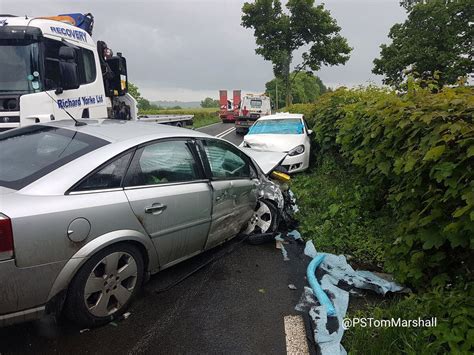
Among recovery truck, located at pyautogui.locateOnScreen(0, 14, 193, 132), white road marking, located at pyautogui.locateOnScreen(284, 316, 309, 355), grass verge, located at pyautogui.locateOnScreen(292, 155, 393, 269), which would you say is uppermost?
recovery truck, located at pyautogui.locateOnScreen(0, 14, 193, 132)

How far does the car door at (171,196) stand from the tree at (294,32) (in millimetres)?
27151

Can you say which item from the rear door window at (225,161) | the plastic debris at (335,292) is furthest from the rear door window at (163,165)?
the plastic debris at (335,292)

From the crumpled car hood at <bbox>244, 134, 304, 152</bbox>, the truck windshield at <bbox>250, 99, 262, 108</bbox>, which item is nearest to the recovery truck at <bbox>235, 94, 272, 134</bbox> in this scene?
the truck windshield at <bbox>250, 99, 262, 108</bbox>

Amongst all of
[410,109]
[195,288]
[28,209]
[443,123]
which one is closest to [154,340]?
[195,288]

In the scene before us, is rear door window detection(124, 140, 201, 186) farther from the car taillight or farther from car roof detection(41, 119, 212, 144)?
the car taillight

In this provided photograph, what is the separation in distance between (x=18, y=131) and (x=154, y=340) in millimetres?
2238

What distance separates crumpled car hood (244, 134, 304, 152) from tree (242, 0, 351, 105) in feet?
70.8

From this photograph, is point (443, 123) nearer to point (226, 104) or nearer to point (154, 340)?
point (154, 340)

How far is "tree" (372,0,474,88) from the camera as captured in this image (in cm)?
2844

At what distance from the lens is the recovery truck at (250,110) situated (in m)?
21.2

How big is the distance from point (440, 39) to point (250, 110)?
20145 mm

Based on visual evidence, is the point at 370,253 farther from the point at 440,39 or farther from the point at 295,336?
the point at 440,39

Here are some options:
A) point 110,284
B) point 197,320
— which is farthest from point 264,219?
point 110,284

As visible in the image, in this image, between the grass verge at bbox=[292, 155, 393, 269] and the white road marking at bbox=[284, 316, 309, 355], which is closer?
the white road marking at bbox=[284, 316, 309, 355]
